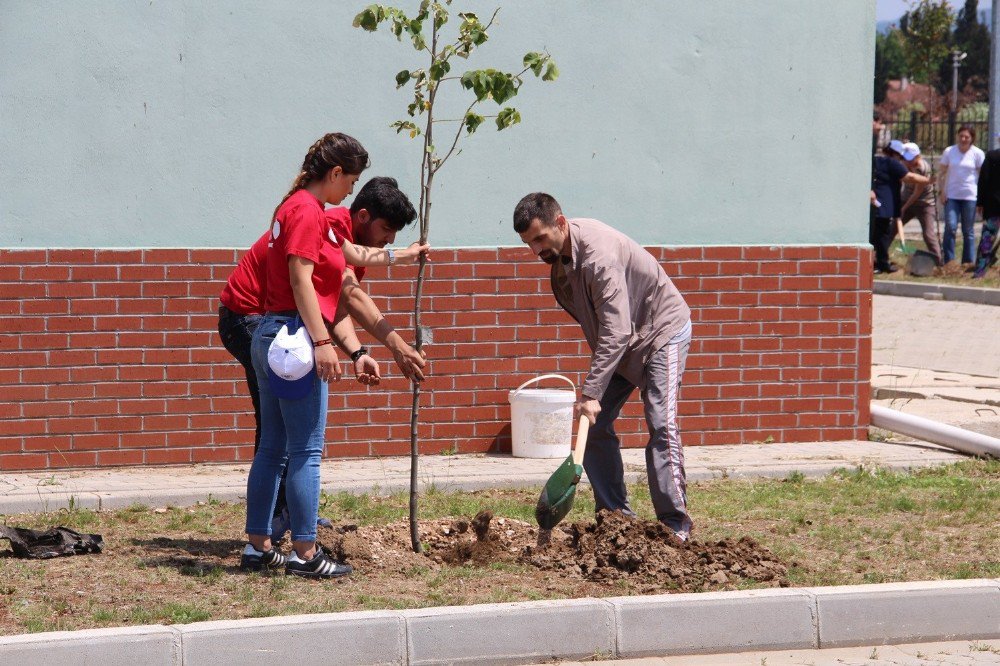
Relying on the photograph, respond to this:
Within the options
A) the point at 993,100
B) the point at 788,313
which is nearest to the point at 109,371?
the point at 788,313

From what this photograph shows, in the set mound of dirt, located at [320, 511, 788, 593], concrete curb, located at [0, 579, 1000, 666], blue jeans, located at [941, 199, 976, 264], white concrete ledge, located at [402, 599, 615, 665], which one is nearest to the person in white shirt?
blue jeans, located at [941, 199, 976, 264]

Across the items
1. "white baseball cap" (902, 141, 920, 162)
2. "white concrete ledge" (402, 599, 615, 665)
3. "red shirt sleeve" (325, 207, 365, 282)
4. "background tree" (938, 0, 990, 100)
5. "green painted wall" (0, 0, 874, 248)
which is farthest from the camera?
"background tree" (938, 0, 990, 100)

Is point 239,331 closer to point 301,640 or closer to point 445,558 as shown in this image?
point 445,558

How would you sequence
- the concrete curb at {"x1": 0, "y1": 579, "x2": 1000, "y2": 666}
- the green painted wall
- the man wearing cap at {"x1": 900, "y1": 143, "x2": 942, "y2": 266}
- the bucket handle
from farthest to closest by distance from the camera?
1. the man wearing cap at {"x1": 900, "y1": 143, "x2": 942, "y2": 266}
2. the bucket handle
3. the green painted wall
4. the concrete curb at {"x1": 0, "y1": 579, "x2": 1000, "y2": 666}

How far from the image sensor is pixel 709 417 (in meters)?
8.41

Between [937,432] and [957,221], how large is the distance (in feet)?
34.5

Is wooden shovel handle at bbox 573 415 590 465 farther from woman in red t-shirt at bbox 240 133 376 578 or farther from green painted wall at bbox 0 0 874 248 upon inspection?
green painted wall at bbox 0 0 874 248

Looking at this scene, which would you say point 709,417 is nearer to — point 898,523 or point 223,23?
point 898,523

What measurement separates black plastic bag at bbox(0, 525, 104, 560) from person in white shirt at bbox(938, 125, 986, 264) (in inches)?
550

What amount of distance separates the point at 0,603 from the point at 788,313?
498 centimetres

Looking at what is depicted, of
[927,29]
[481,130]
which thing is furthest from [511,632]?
[927,29]

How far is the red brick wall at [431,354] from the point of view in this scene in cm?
751

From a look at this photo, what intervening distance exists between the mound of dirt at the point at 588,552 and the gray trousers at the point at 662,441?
0.65ft

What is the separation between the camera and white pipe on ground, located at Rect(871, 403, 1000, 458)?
26.5 feet
